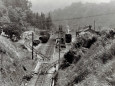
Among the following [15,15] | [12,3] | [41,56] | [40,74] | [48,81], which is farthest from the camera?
[12,3]

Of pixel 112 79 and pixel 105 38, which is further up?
pixel 105 38

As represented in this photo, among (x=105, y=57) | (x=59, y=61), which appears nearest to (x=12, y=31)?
(x=59, y=61)

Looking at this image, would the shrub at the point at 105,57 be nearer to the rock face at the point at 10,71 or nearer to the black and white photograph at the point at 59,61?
the black and white photograph at the point at 59,61

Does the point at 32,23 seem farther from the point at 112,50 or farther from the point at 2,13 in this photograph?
the point at 112,50

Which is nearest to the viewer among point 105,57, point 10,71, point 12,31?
point 105,57

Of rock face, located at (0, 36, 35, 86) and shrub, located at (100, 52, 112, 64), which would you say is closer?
shrub, located at (100, 52, 112, 64)

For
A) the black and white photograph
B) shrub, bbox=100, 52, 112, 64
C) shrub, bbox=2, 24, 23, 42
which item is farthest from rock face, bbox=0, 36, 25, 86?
shrub, bbox=2, 24, 23, 42

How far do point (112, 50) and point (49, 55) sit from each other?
23422 mm

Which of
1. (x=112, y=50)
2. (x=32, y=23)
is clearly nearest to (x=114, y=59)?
(x=112, y=50)

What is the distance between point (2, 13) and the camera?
47.8 meters

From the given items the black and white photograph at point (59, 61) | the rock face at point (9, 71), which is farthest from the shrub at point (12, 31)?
the rock face at point (9, 71)

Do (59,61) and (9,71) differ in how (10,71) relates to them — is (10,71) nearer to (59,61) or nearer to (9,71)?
(9,71)

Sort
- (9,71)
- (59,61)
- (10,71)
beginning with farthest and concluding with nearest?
(59,61)
(10,71)
(9,71)

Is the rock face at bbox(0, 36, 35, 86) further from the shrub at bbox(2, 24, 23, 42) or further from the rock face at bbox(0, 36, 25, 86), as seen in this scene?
the shrub at bbox(2, 24, 23, 42)
